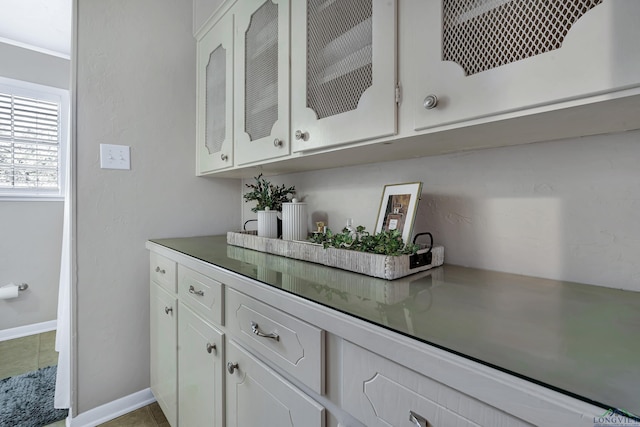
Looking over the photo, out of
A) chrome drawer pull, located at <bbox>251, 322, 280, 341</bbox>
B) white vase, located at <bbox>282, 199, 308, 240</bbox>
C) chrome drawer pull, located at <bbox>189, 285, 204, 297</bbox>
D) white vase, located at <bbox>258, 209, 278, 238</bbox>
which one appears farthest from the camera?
white vase, located at <bbox>258, 209, 278, 238</bbox>

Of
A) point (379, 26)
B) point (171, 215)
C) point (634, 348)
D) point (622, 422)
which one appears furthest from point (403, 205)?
point (171, 215)

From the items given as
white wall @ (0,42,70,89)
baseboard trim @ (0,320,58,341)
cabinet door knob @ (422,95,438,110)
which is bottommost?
baseboard trim @ (0,320,58,341)

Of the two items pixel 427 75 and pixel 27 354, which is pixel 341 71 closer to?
pixel 427 75

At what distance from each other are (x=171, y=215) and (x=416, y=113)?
60.4 inches

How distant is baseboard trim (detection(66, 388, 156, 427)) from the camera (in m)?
1.49

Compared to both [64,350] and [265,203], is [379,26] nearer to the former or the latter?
[265,203]

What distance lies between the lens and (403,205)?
39.0 inches

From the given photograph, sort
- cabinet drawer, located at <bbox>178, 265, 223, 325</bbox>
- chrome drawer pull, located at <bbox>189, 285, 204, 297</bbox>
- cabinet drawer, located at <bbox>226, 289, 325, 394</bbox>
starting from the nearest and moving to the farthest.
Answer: cabinet drawer, located at <bbox>226, 289, 325, 394</bbox> < cabinet drawer, located at <bbox>178, 265, 223, 325</bbox> < chrome drawer pull, located at <bbox>189, 285, 204, 297</bbox>

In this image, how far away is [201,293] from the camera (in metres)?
1.08

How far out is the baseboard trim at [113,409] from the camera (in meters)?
1.49

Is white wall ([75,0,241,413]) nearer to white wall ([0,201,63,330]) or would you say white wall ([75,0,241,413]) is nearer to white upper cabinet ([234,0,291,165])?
white upper cabinet ([234,0,291,165])

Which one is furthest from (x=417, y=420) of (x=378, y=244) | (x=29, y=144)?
(x=29, y=144)

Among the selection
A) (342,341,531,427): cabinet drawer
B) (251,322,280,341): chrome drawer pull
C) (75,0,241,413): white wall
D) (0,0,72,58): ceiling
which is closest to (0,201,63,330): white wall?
(0,0,72,58): ceiling

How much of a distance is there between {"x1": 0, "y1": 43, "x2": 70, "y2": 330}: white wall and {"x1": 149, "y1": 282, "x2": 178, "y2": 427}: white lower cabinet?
1742mm
